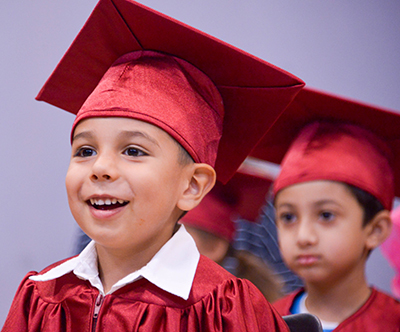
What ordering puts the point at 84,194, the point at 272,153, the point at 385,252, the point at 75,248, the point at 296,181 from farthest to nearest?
the point at 385,252 → the point at 75,248 → the point at 272,153 → the point at 296,181 → the point at 84,194

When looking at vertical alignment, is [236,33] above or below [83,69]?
above

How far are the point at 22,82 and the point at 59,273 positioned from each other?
3.19 ft

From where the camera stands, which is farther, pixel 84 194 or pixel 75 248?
pixel 75 248

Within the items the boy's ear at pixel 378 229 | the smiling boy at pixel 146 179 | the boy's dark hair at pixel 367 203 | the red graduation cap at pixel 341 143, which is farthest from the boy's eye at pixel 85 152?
the boy's ear at pixel 378 229

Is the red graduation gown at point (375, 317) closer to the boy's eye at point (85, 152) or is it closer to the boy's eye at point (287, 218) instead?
the boy's eye at point (287, 218)

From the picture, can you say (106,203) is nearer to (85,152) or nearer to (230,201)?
(85,152)

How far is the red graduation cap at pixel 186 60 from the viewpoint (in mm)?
881

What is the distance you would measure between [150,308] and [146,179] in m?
0.24

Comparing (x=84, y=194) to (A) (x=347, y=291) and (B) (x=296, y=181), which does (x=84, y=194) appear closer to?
(B) (x=296, y=181)

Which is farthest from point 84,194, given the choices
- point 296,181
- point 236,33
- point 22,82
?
point 236,33

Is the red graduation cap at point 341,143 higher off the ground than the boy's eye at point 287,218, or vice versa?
the red graduation cap at point 341,143

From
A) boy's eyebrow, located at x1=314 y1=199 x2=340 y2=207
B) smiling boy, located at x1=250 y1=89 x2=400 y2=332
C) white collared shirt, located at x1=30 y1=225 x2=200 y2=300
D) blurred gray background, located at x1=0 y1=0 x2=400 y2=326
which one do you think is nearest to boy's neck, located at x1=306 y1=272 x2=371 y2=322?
smiling boy, located at x1=250 y1=89 x2=400 y2=332

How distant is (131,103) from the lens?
2.76 feet

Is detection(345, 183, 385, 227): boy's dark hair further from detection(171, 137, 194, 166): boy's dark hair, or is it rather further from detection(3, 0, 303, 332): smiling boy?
detection(171, 137, 194, 166): boy's dark hair
